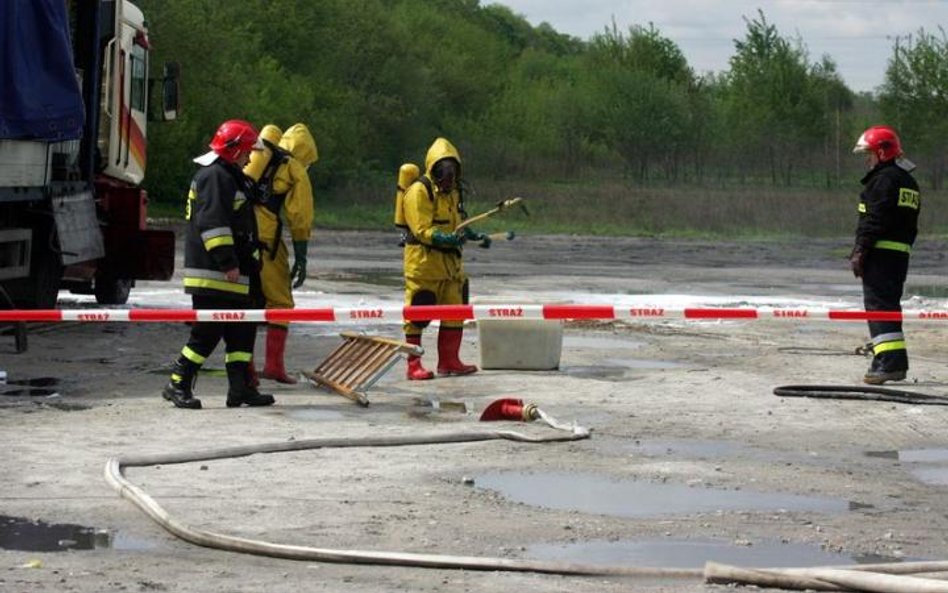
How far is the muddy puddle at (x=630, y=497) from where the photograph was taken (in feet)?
28.6

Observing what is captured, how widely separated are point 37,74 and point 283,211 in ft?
8.53

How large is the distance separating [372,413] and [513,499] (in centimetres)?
334

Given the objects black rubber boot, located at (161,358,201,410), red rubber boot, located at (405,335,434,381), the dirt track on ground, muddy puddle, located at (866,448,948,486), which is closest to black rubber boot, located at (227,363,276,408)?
the dirt track on ground

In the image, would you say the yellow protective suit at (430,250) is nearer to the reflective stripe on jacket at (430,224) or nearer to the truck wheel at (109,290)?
the reflective stripe on jacket at (430,224)

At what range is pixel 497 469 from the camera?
32.1 feet

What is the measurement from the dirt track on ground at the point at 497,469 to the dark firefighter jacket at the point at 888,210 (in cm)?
111

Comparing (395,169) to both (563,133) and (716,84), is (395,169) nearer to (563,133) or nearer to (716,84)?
(563,133)

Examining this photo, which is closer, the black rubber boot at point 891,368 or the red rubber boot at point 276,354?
the red rubber boot at point 276,354

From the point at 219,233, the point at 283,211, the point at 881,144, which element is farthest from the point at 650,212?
the point at 219,233

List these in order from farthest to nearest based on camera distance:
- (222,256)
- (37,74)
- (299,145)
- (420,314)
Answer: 1. (37,74)
2. (299,145)
3. (420,314)
4. (222,256)

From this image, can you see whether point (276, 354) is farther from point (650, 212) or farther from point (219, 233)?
point (650, 212)

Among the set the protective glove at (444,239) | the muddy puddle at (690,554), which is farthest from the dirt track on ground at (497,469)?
the protective glove at (444,239)

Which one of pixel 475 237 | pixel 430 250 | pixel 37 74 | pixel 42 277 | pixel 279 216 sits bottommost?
pixel 42 277

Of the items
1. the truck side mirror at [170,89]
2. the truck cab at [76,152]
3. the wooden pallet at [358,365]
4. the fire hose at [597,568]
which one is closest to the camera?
the fire hose at [597,568]
